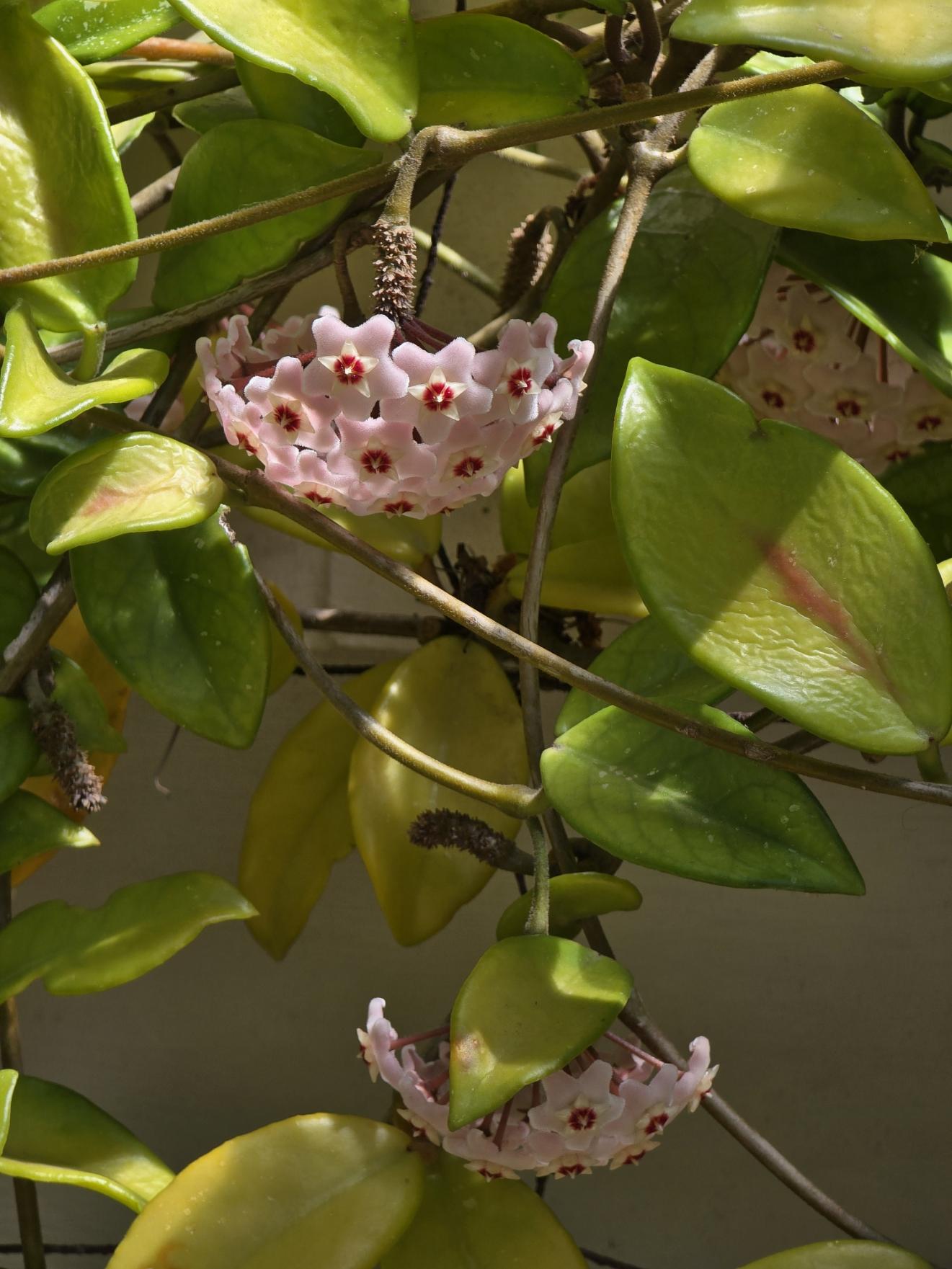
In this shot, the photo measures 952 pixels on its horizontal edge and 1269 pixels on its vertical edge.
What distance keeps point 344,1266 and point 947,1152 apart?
517mm

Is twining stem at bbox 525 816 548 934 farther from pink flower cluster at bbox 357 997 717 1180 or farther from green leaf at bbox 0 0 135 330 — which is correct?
green leaf at bbox 0 0 135 330

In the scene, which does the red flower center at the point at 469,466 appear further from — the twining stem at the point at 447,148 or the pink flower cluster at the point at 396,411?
the twining stem at the point at 447,148

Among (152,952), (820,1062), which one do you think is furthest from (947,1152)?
(152,952)

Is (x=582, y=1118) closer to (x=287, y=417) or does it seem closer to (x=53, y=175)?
(x=287, y=417)

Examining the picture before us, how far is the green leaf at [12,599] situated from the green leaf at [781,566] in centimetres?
37

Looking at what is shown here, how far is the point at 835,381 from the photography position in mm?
716

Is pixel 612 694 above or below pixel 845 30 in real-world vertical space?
below

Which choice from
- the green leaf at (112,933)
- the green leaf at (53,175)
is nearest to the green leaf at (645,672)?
the green leaf at (112,933)

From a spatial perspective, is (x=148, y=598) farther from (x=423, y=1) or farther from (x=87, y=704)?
(x=423, y=1)

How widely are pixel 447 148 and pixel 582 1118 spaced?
1.48 ft

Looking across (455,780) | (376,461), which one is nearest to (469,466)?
(376,461)

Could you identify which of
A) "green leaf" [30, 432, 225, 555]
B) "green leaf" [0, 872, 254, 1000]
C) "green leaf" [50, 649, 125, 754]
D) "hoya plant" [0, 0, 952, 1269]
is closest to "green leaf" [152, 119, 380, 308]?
"hoya plant" [0, 0, 952, 1269]

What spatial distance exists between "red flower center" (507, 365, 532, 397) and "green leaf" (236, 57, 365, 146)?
178mm

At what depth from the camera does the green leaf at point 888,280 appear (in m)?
0.63
